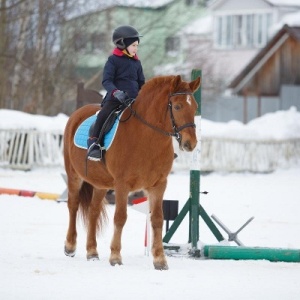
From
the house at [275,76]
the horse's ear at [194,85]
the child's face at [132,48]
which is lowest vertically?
the horse's ear at [194,85]

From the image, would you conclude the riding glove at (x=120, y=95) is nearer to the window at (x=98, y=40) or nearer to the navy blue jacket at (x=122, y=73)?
the navy blue jacket at (x=122, y=73)

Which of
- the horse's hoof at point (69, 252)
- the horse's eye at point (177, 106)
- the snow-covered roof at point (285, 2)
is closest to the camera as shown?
the horse's eye at point (177, 106)

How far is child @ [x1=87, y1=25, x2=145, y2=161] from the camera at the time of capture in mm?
10523

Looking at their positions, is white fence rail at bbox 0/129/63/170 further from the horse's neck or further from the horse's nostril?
the horse's nostril

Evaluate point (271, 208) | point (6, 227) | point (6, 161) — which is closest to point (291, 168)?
point (6, 161)

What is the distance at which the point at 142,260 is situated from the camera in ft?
35.4

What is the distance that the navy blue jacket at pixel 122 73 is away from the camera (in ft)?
34.7

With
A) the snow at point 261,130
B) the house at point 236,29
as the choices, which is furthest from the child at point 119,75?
the house at point 236,29

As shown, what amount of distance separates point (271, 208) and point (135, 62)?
757 centimetres

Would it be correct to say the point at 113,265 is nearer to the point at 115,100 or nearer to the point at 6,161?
the point at 115,100

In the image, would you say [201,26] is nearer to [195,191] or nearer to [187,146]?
[195,191]

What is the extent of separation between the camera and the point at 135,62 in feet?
35.3

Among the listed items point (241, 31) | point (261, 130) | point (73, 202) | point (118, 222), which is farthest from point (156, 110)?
point (241, 31)

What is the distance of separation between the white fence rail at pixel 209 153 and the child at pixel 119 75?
52.1 feet
